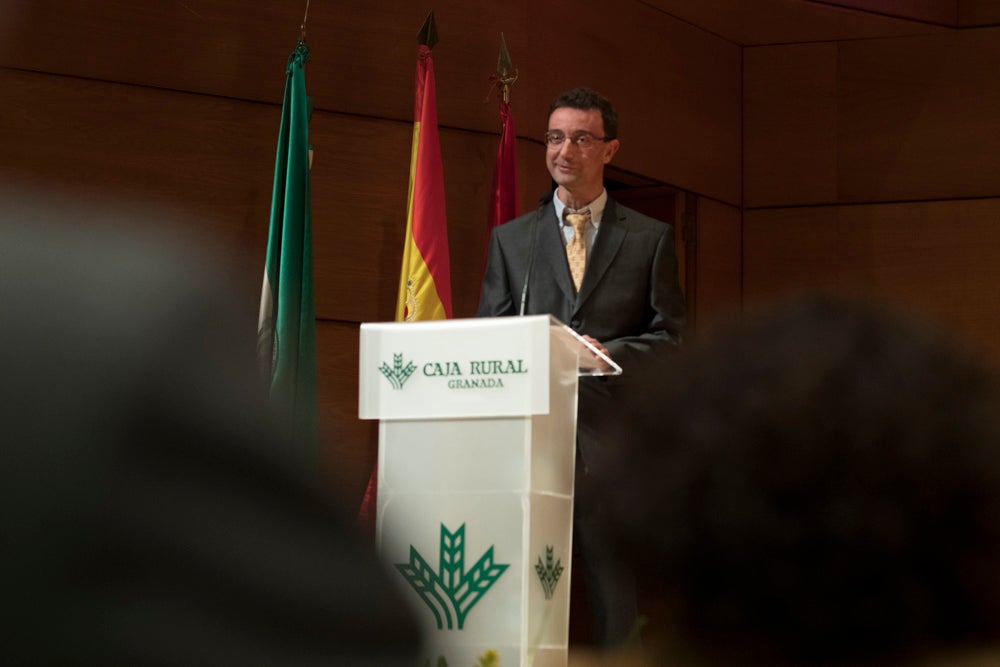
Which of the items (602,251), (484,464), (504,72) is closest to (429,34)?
(504,72)

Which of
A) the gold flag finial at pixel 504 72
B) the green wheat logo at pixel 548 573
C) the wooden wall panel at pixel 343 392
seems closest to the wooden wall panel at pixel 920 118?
the gold flag finial at pixel 504 72

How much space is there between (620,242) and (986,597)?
335 cm

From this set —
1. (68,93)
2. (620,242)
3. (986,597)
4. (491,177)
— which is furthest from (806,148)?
(986,597)

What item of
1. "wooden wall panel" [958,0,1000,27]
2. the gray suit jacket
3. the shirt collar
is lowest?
the gray suit jacket

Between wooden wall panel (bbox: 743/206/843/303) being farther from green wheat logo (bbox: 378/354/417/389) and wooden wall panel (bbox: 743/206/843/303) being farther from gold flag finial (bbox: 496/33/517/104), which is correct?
green wheat logo (bbox: 378/354/417/389)

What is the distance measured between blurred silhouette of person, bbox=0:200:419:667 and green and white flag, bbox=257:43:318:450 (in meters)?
3.89

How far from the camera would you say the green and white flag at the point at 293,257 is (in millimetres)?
4273

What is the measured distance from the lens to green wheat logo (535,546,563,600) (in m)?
2.83

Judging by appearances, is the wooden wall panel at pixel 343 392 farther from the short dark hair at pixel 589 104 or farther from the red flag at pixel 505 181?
the short dark hair at pixel 589 104

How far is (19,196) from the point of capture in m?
0.36

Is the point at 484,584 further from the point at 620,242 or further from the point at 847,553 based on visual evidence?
the point at 847,553

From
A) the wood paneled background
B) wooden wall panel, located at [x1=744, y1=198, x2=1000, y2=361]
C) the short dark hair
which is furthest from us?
wooden wall panel, located at [x1=744, y1=198, x2=1000, y2=361]

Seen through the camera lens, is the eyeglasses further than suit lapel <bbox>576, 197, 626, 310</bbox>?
Yes

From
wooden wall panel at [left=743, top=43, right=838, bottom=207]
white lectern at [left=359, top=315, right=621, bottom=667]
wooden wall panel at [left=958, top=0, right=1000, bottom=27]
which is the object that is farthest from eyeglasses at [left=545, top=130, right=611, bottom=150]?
wooden wall panel at [left=958, top=0, right=1000, bottom=27]
